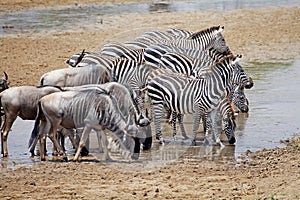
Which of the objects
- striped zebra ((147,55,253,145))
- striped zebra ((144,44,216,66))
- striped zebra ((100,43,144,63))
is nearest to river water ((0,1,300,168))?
striped zebra ((147,55,253,145))

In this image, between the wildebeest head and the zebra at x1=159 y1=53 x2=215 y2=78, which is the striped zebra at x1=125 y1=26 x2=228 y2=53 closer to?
the zebra at x1=159 y1=53 x2=215 y2=78

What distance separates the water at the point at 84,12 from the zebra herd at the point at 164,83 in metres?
8.89

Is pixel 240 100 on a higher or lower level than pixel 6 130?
lower

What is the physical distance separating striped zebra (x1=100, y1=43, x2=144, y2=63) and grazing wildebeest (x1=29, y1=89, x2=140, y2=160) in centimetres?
386

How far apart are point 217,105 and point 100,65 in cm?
230

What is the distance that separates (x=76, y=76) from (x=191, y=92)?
1980mm

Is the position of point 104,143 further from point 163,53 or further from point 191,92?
point 163,53

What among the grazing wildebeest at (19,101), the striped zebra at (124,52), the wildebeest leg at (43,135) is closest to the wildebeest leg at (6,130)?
the grazing wildebeest at (19,101)

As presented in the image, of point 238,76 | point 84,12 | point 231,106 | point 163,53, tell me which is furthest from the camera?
point 84,12

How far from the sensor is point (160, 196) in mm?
9281

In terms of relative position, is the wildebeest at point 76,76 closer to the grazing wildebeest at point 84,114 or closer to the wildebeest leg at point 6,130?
the wildebeest leg at point 6,130

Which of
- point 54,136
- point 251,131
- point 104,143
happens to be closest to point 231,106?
point 251,131

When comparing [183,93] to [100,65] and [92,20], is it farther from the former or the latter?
[92,20]

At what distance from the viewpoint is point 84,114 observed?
11336mm
